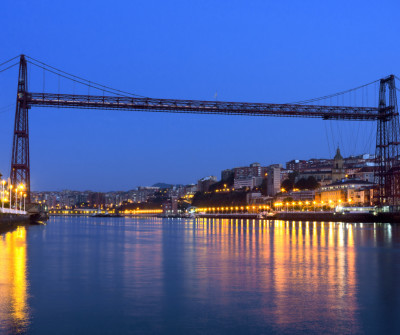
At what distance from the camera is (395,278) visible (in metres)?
10.5

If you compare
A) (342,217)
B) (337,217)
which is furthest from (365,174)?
(342,217)

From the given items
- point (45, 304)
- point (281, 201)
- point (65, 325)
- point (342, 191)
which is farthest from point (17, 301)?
point (281, 201)

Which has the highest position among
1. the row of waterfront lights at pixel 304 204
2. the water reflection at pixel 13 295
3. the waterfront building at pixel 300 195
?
the waterfront building at pixel 300 195

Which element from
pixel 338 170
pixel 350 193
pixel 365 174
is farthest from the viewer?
pixel 338 170

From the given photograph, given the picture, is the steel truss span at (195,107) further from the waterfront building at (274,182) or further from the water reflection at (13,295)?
the waterfront building at (274,182)

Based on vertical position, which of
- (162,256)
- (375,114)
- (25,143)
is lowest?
(162,256)

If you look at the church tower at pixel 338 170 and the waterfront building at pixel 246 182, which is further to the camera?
the waterfront building at pixel 246 182

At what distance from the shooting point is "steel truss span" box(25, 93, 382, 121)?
129ft

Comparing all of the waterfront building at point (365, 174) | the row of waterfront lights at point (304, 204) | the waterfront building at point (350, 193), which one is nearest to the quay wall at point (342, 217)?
the waterfront building at point (350, 193)

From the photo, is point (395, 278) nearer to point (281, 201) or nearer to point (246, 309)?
point (246, 309)

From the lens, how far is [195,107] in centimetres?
4256

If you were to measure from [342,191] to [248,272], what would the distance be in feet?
255

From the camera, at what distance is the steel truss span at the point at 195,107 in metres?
39.3

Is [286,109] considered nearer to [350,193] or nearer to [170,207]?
[350,193]
